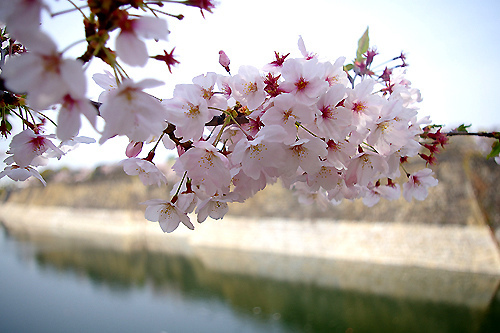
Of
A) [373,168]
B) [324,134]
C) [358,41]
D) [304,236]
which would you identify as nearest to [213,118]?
[324,134]

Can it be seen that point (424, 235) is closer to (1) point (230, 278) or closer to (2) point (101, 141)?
(1) point (230, 278)

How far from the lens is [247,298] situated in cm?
621

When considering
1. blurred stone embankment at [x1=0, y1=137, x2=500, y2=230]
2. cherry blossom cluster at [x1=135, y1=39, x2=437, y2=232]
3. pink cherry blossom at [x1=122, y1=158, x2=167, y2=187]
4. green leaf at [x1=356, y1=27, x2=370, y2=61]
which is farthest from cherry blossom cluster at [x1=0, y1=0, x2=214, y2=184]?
blurred stone embankment at [x1=0, y1=137, x2=500, y2=230]

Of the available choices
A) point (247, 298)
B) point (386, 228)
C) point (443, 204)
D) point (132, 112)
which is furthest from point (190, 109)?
point (443, 204)

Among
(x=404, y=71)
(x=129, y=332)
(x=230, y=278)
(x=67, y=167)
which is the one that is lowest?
(x=129, y=332)

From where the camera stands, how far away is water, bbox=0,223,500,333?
5.05 metres

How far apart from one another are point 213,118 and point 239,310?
5794mm

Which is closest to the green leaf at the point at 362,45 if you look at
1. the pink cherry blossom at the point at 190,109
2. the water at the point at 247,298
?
the pink cherry blossom at the point at 190,109

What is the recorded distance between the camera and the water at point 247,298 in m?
5.05

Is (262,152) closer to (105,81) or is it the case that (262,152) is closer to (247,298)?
(105,81)

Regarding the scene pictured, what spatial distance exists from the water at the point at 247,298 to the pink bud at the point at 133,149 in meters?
5.10

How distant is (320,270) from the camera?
7.31 meters

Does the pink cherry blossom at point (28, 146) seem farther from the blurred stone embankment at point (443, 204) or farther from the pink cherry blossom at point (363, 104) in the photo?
the blurred stone embankment at point (443, 204)

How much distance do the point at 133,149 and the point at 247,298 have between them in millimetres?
6216
